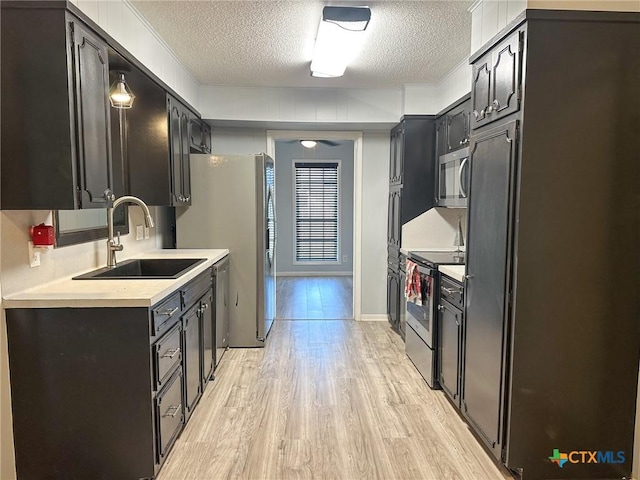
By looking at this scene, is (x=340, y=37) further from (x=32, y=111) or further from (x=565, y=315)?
(x=565, y=315)

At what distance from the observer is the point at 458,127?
3.55m

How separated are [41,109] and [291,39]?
1.80 meters

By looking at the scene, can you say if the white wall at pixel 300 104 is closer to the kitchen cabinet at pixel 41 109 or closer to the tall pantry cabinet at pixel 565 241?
the tall pantry cabinet at pixel 565 241

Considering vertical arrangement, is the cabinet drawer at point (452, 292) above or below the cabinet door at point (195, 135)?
below

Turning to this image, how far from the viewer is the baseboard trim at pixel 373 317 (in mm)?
4898

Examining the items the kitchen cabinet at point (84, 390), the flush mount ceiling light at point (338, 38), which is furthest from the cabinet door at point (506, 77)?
the kitchen cabinet at point (84, 390)

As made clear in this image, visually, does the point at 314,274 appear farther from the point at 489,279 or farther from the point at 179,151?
the point at 489,279

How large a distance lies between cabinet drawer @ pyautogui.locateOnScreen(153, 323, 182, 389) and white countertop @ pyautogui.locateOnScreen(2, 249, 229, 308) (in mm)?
230

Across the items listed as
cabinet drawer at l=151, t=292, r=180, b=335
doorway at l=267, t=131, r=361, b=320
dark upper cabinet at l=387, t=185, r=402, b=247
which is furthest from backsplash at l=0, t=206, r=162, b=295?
doorway at l=267, t=131, r=361, b=320

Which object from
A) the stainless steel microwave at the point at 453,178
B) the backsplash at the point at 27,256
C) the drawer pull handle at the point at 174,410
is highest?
the stainless steel microwave at the point at 453,178

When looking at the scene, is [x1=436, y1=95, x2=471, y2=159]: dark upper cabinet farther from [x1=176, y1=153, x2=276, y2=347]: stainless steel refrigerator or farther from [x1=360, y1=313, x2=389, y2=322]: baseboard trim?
[x1=360, y1=313, x2=389, y2=322]: baseboard trim

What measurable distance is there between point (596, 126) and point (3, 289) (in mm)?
2682

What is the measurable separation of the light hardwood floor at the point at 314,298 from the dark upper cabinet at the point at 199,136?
2.17m

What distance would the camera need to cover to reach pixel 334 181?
7883 millimetres
